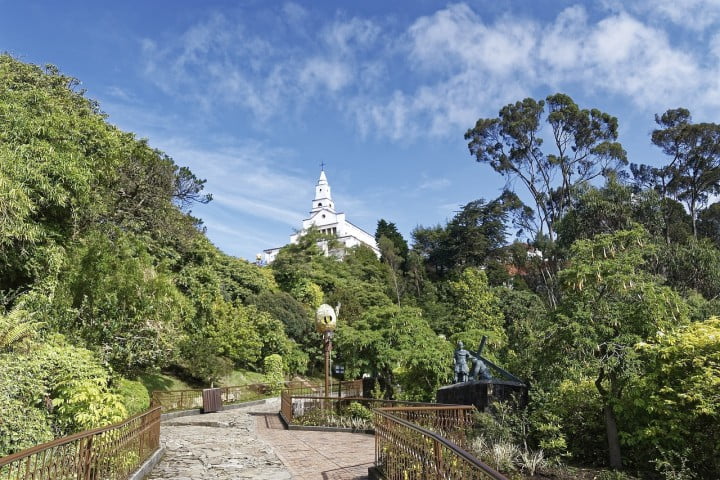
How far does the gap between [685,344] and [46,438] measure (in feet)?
30.8

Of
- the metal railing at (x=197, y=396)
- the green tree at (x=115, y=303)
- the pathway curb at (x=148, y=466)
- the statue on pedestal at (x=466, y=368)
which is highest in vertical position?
the green tree at (x=115, y=303)

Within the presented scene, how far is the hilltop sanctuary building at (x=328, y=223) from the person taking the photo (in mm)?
84312

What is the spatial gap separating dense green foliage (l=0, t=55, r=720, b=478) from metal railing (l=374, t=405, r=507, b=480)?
2.63m

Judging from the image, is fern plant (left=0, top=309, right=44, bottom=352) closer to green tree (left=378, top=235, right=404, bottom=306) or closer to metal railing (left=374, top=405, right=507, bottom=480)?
metal railing (left=374, top=405, right=507, bottom=480)

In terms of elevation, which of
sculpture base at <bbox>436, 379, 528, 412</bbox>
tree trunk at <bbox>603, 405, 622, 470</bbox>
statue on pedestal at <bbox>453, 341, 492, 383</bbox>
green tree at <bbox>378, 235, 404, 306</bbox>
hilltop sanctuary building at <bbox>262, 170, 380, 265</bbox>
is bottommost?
tree trunk at <bbox>603, 405, 622, 470</bbox>

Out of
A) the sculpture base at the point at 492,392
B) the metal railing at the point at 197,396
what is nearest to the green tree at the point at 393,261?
the metal railing at the point at 197,396

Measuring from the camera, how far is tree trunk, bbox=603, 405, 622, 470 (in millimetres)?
8164

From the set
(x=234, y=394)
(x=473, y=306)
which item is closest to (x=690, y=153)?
(x=473, y=306)

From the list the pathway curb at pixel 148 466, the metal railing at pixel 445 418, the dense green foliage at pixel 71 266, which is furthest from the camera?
the metal railing at pixel 445 418

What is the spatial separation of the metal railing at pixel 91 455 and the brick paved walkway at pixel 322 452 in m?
2.47

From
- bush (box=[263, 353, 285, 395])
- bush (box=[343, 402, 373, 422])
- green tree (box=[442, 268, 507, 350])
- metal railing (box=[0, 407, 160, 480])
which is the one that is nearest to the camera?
metal railing (box=[0, 407, 160, 480])

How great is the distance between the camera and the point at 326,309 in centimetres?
1791

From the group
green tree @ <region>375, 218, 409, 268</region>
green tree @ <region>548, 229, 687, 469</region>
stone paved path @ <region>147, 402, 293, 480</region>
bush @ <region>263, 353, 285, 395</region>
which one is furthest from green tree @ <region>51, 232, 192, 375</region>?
green tree @ <region>375, 218, 409, 268</region>

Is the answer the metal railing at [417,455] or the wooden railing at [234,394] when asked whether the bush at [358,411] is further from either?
the metal railing at [417,455]
